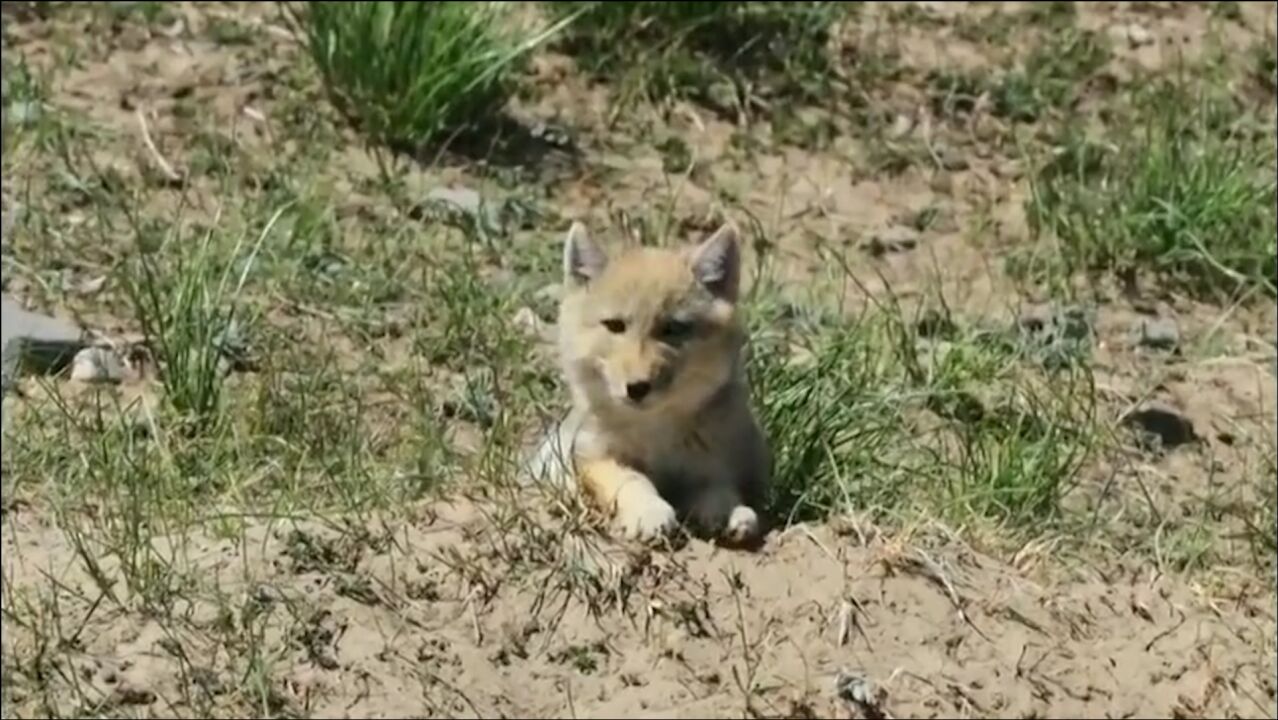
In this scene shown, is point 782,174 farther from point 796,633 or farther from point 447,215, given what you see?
point 796,633

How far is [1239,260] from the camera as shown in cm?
886

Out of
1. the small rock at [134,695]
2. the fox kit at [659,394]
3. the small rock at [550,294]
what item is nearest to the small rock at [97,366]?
the small rock at [550,294]

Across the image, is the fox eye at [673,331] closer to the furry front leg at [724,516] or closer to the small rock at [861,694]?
the furry front leg at [724,516]

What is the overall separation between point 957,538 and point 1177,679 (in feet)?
2.12

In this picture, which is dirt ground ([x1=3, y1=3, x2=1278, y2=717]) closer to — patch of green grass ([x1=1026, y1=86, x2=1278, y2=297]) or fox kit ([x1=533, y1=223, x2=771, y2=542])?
fox kit ([x1=533, y1=223, x2=771, y2=542])

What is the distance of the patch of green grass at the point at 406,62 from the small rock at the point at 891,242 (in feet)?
4.51

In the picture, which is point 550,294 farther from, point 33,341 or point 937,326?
point 33,341

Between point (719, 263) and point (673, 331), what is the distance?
0.26m

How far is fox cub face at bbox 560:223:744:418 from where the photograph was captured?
5.98 m

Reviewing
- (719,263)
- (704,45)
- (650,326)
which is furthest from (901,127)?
(650,326)

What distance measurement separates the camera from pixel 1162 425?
311 inches

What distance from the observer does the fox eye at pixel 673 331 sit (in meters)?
6.05

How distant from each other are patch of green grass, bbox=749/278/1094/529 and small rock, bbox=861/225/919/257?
2.87 ft

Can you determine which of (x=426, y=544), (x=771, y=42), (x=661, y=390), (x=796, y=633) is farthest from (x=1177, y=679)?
(x=771, y=42)
